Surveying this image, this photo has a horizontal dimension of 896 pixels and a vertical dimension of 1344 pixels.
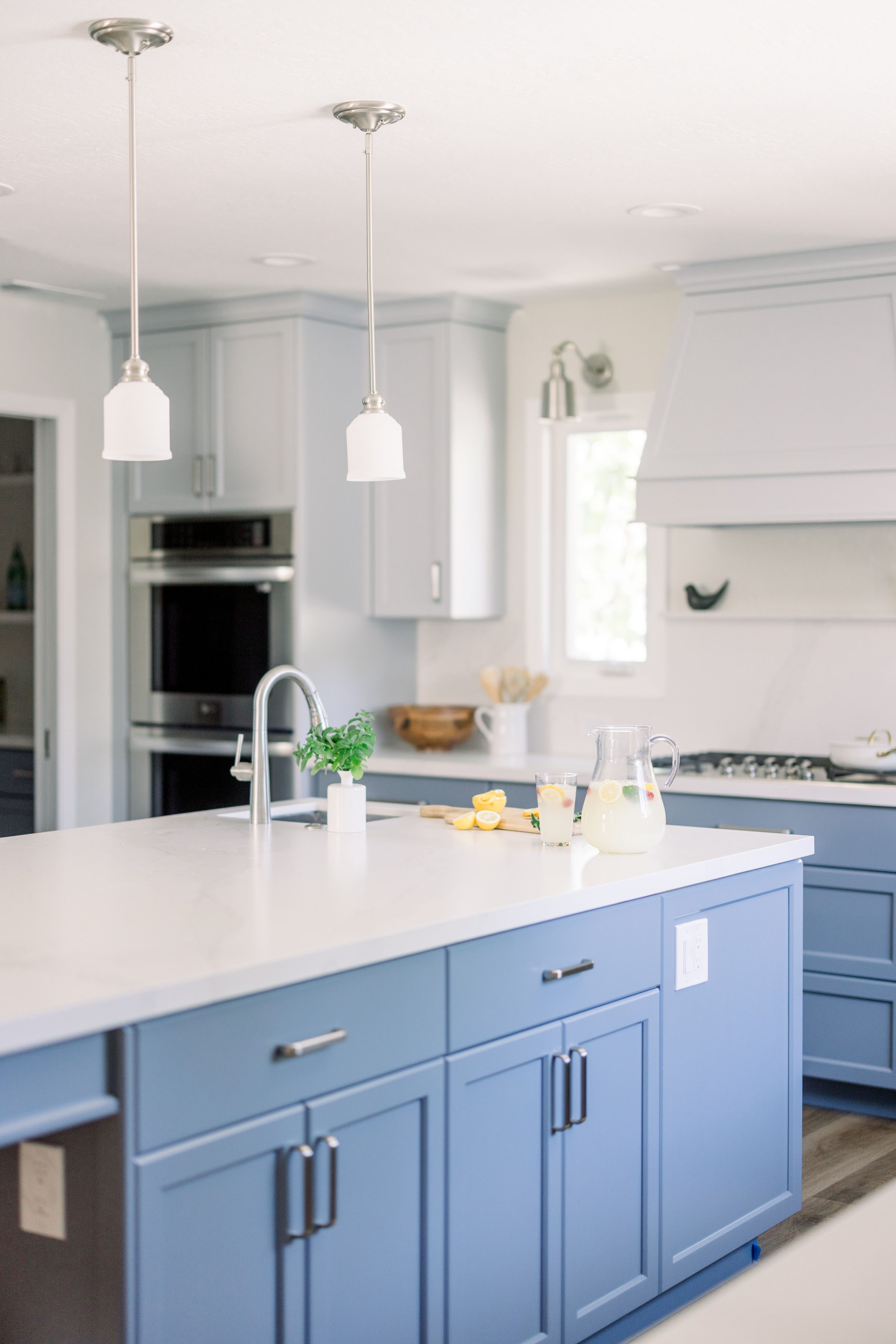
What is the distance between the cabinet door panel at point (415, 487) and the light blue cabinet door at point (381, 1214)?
9.63 ft

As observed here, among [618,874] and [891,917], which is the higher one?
[618,874]

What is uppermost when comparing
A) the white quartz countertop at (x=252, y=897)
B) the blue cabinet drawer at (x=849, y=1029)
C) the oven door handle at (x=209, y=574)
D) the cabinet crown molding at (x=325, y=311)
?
the cabinet crown molding at (x=325, y=311)

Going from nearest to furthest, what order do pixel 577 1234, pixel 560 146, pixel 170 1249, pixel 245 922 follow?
pixel 170 1249 < pixel 245 922 < pixel 577 1234 < pixel 560 146

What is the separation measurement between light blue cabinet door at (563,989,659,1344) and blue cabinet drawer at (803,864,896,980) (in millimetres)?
1473

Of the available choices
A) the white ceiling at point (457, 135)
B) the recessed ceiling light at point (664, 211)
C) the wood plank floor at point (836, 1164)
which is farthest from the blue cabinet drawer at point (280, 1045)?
the recessed ceiling light at point (664, 211)

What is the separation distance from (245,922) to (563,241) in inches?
104

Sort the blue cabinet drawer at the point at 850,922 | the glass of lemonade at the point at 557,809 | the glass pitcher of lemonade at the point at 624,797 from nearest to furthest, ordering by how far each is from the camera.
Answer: the glass pitcher of lemonade at the point at 624,797, the glass of lemonade at the point at 557,809, the blue cabinet drawer at the point at 850,922

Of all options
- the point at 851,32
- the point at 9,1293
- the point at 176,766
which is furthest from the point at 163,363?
the point at 9,1293

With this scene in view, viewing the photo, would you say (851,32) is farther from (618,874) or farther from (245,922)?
(245,922)

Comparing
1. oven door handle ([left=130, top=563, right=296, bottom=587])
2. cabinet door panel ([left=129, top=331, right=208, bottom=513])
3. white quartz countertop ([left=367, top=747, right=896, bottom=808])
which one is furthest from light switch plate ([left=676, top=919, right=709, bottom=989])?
cabinet door panel ([left=129, top=331, right=208, bottom=513])

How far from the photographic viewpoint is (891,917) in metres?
3.83

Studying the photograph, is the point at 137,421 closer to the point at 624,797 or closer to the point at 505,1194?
the point at 624,797

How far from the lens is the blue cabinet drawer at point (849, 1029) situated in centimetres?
386

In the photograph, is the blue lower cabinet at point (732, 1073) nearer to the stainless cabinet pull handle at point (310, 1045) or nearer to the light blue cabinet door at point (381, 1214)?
the light blue cabinet door at point (381, 1214)
